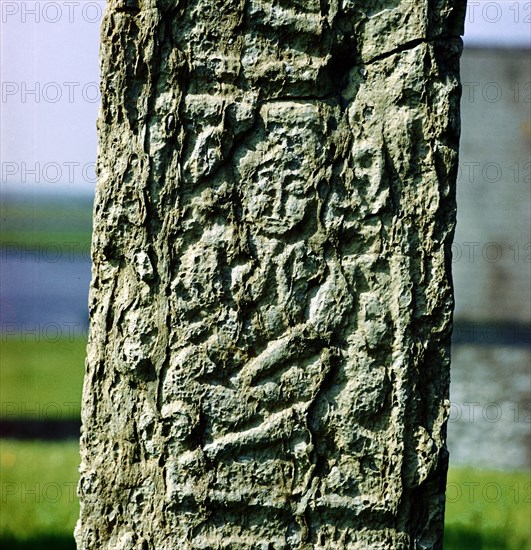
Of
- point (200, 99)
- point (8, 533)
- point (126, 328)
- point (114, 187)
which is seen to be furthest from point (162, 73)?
point (8, 533)

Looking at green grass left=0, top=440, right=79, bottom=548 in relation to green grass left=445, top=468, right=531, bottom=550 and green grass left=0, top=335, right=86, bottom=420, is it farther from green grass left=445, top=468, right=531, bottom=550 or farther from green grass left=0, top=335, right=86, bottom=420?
green grass left=445, top=468, right=531, bottom=550

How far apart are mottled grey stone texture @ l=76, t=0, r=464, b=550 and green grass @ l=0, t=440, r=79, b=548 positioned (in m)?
1.67

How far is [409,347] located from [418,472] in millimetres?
251

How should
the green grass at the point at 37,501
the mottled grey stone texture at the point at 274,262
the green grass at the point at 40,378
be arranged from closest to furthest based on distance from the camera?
the mottled grey stone texture at the point at 274,262, the green grass at the point at 37,501, the green grass at the point at 40,378

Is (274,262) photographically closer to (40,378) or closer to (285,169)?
(285,169)

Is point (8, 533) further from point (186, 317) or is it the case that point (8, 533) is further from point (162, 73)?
point (162, 73)

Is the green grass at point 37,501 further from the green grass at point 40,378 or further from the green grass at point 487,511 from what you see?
the green grass at point 487,511

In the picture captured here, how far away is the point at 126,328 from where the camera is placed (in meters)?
1.83

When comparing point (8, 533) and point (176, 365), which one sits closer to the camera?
point (176, 365)

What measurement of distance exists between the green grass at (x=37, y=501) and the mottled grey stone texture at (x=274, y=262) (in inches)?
65.6

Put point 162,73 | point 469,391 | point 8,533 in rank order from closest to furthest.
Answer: point 162,73, point 8,533, point 469,391

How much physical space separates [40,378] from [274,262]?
148 inches

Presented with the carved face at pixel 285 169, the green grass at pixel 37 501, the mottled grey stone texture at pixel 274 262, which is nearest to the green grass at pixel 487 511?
the green grass at pixel 37 501

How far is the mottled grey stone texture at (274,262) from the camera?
1.80 meters
